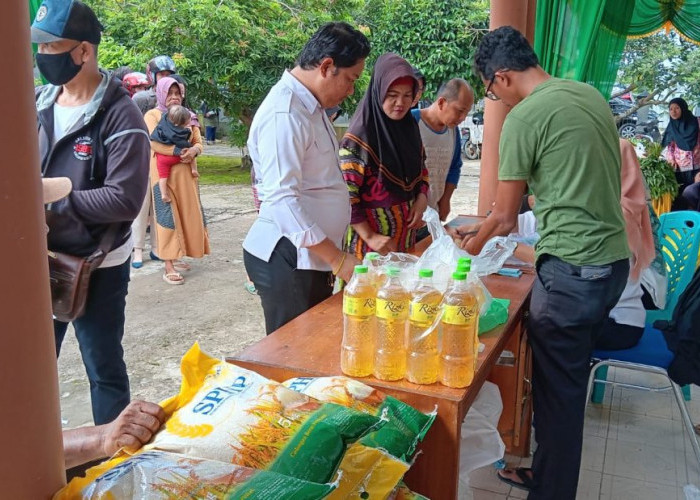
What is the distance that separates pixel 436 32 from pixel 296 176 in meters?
11.0

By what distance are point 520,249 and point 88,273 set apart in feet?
5.64

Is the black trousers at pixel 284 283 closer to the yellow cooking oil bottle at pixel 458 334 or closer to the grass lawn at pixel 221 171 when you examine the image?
the yellow cooking oil bottle at pixel 458 334

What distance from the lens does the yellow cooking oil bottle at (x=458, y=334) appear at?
1442 mm

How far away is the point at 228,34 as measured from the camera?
10109 millimetres

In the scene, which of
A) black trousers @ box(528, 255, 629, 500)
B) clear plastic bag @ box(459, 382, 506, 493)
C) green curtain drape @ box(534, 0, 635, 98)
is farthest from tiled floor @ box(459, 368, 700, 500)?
green curtain drape @ box(534, 0, 635, 98)

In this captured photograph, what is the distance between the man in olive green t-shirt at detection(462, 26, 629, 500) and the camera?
6.33 feet

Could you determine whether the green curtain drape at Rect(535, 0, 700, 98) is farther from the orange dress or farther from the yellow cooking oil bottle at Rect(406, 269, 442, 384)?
the yellow cooking oil bottle at Rect(406, 269, 442, 384)

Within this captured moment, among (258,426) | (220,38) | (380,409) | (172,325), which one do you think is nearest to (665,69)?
(220,38)

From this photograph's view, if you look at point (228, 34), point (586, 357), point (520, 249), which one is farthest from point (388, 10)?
point (586, 357)

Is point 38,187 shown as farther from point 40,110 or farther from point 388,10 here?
point 388,10

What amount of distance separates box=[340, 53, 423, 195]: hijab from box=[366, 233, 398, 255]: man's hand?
0.73ft

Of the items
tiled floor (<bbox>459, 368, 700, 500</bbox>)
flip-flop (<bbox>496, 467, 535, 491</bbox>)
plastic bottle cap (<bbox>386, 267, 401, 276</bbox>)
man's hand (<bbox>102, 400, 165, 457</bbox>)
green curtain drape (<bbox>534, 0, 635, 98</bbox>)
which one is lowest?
tiled floor (<bbox>459, 368, 700, 500</bbox>)

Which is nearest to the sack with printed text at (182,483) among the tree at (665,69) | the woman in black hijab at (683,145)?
the woman in black hijab at (683,145)

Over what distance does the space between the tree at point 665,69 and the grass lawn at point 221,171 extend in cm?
812
